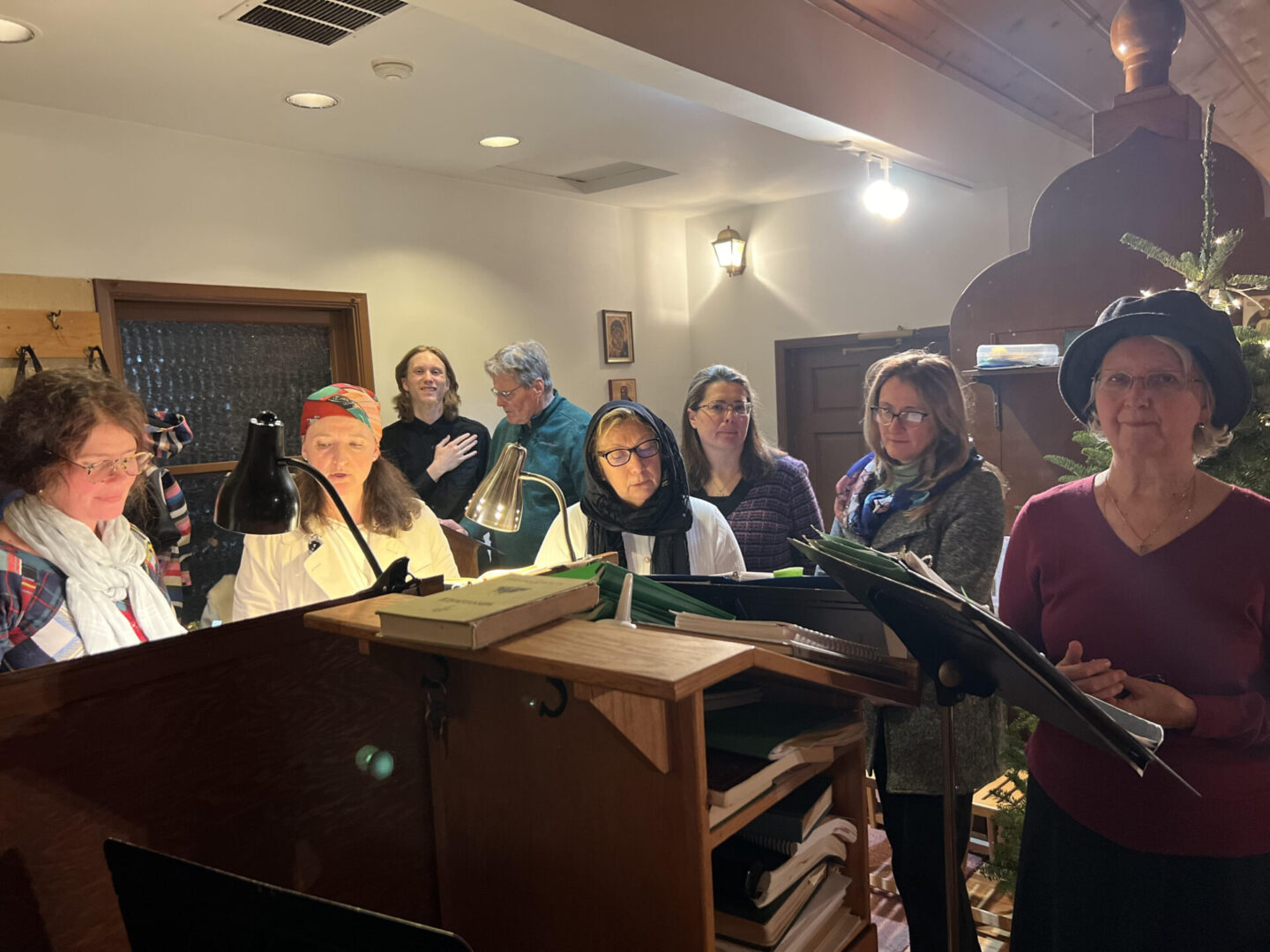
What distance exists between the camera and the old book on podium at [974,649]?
903 millimetres

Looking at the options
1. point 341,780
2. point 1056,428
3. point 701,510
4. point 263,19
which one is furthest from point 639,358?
point 341,780

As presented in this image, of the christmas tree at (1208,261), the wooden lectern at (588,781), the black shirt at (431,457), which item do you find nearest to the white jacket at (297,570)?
the wooden lectern at (588,781)

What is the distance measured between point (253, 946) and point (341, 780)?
15.2 inches

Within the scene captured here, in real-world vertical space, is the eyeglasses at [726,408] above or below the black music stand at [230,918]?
above

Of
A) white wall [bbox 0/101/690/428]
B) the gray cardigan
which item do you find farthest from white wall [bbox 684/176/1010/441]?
the gray cardigan

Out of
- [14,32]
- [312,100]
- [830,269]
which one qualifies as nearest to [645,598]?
[14,32]

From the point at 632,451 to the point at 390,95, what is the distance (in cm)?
214

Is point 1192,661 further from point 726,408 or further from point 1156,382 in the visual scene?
point 726,408

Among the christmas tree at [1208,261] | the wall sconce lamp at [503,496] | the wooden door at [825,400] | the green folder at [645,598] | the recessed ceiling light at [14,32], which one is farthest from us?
the wooden door at [825,400]

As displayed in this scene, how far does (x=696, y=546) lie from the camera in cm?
202

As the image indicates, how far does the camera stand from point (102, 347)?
3.47 metres

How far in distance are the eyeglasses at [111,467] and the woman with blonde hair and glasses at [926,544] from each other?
1407 millimetres

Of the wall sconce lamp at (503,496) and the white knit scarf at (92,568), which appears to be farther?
the wall sconce lamp at (503,496)

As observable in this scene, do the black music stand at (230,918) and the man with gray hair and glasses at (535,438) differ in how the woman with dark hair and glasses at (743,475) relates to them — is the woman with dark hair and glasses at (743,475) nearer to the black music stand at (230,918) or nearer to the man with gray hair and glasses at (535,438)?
the man with gray hair and glasses at (535,438)
